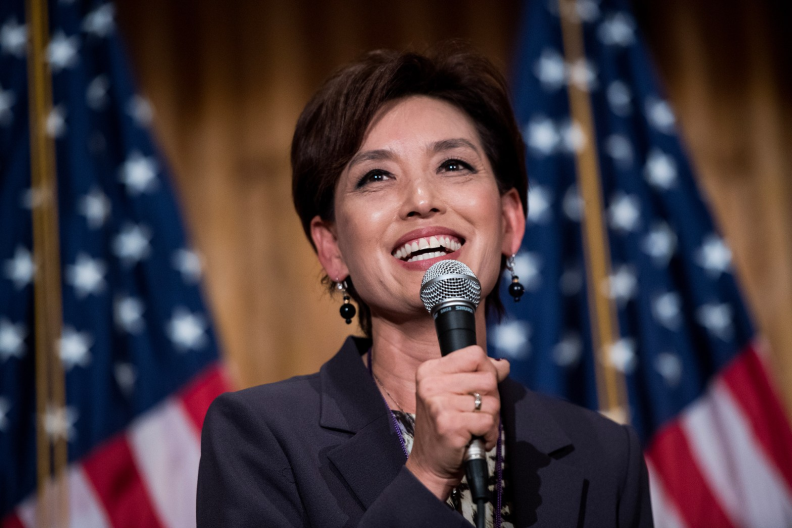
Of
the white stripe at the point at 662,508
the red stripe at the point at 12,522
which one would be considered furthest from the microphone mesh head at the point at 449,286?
the red stripe at the point at 12,522

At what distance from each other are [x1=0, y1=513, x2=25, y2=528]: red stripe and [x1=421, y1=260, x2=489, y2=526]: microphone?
239 centimetres

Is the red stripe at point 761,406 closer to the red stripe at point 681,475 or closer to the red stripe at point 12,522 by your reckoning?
the red stripe at point 681,475

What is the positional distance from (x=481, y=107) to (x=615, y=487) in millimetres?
958

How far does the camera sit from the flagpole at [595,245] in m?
3.31

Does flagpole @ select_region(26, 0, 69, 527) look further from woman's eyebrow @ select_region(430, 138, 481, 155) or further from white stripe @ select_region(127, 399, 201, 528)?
woman's eyebrow @ select_region(430, 138, 481, 155)

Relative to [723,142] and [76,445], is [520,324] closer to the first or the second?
[723,142]

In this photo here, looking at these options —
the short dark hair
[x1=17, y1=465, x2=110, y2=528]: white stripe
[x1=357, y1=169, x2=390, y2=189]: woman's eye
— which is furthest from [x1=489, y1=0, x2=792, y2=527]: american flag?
[x1=17, y1=465, x2=110, y2=528]: white stripe

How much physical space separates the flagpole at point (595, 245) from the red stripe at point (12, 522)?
7.76 ft

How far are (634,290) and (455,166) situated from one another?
185cm

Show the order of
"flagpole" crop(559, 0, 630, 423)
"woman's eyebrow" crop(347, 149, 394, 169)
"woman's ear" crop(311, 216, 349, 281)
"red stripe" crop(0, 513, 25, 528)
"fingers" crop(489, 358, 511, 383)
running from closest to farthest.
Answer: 1. "fingers" crop(489, 358, 511, 383)
2. "woman's eyebrow" crop(347, 149, 394, 169)
3. "woman's ear" crop(311, 216, 349, 281)
4. "red stripe" crop(0, 513, 25, 528)
5. "flagpole" crop(559, 0, 630, 423)

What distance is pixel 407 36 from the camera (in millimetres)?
4023

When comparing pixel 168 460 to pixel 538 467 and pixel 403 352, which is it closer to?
pixel 403 352

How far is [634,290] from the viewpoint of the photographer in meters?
3.33

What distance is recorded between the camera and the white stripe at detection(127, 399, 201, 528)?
10.0 feet
